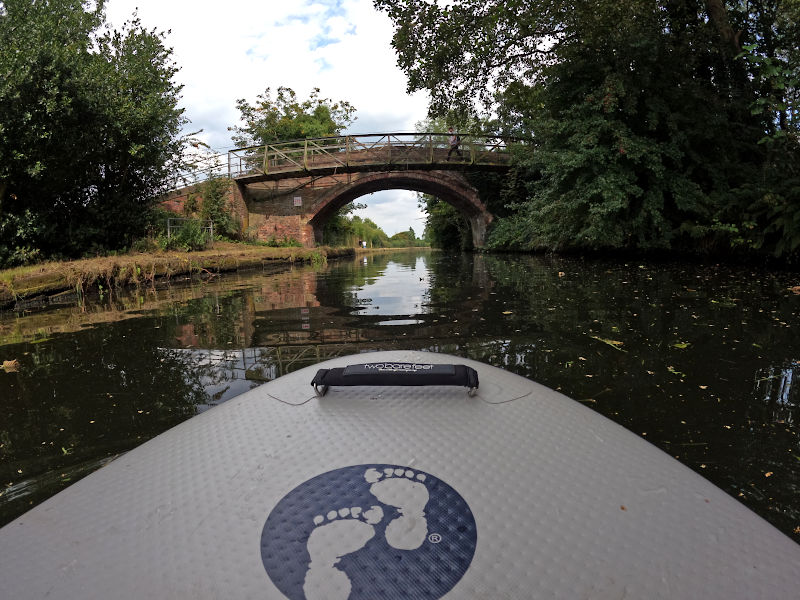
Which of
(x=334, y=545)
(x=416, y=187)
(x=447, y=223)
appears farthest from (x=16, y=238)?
(x=447, y=223)

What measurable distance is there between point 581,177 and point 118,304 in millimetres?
9769

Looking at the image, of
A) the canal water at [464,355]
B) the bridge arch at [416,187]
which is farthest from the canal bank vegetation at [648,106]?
the bridge arch at [416,187]

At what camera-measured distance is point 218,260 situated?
11102 millimetres

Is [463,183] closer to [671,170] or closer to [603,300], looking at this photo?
[671,170]

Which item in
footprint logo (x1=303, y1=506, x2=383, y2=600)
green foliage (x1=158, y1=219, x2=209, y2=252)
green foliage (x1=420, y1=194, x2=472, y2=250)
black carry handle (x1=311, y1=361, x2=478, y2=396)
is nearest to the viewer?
footprint logo (x1=303, y1=506, x2=383, y2=600)

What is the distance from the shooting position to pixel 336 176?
2397 centimetres

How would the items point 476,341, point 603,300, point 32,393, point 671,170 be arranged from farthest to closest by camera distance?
point 671,170
point 603,300
point 476,341
point 32,393

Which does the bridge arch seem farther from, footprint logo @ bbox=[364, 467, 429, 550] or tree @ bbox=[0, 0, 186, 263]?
footprint logo @ bbox=[364, 467, 429, 550]

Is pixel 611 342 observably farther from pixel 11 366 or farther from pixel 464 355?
pixel 11 366

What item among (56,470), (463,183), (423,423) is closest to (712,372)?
(423,423)

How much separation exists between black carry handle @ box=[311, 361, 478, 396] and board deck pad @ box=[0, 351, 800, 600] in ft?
0.15

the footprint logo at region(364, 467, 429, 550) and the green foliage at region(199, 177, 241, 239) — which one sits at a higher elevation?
the green foliage at region(199, 177, 241, 239)

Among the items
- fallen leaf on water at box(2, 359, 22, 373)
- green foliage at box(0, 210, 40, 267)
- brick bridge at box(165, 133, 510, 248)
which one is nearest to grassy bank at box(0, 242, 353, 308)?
green foliage at box(0, 210, 40, 267)

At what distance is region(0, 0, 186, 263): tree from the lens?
774 centimetres
